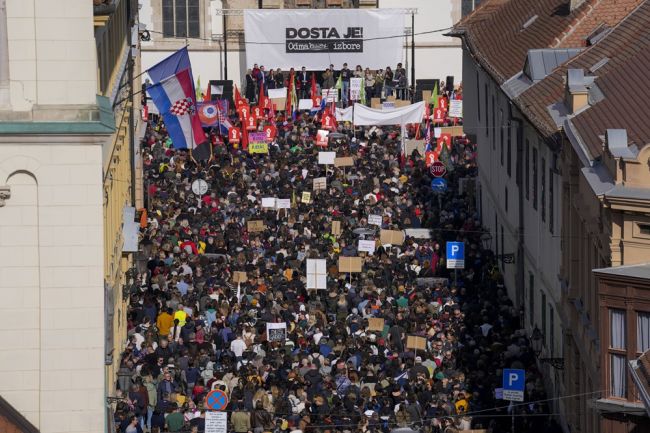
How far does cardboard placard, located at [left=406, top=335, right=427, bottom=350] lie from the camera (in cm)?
4322

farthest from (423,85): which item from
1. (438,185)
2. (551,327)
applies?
(551,327)

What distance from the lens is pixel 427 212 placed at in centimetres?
5862

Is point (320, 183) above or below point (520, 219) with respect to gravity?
above

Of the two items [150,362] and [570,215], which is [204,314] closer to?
[150,362]

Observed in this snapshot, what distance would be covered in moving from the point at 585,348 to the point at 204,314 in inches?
451

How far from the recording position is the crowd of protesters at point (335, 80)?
262ft

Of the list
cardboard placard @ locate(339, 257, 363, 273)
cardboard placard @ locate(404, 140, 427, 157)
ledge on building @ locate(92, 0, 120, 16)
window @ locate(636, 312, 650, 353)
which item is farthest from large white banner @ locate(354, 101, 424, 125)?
window @ locate(636, 312, 650, 353)

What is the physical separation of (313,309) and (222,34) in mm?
42464

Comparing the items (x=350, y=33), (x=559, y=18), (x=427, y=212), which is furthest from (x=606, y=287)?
(x=350, y=33)

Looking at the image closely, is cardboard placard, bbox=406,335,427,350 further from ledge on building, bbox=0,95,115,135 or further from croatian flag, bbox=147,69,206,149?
ledge on building, bbox=0,95,115,135

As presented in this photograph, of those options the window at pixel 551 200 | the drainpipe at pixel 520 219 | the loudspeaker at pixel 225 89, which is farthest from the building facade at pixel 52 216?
the loudspeaker at pixel 225 89

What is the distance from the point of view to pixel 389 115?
6981 centimetres

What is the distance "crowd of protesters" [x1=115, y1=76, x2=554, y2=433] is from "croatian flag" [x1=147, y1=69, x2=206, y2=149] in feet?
10.5

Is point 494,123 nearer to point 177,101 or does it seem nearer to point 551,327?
point 177,101
